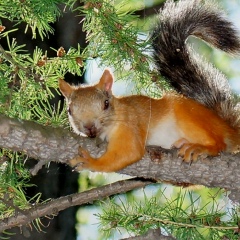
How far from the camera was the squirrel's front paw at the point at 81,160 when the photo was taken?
53.3 inches

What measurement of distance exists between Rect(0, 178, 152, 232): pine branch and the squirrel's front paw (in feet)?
0.41

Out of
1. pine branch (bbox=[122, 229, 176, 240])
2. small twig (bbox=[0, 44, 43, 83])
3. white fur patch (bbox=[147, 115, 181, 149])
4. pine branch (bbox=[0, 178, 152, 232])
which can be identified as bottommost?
pine branch (bbox=[0, 178, 152, 232])

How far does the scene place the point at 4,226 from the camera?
4.77 ft

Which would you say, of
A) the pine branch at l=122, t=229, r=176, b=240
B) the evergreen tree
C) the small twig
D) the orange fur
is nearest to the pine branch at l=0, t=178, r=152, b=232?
the evergreen tree

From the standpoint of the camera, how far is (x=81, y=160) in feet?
4.51

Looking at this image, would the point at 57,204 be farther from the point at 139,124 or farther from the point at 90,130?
the point at 139,124

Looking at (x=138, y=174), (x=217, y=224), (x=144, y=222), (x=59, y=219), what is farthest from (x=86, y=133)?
(x=59, y=219)

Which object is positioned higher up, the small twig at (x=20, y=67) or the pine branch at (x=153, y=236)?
the small twig at (x=20, y=67)

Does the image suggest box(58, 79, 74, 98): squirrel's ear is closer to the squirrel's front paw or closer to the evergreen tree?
the evergreen tree

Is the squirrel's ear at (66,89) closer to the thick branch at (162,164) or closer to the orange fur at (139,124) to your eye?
the orange fur at (139,124)

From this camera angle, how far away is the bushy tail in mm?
1639

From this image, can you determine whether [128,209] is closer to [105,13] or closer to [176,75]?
[176,75]

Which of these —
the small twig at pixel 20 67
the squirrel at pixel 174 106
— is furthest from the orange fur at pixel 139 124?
→ the small twig at pixel 20 67

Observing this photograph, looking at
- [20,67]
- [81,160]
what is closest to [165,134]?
[81,160]
